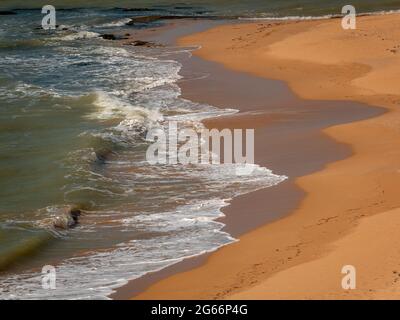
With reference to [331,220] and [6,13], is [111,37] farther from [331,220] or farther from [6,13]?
[331,220]

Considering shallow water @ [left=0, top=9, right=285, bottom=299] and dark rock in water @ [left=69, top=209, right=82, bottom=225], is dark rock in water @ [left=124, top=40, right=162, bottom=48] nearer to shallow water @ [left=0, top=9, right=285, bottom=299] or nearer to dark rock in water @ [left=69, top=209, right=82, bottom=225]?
shallow water @ [left=0, top=9, right=285, bottom=299]

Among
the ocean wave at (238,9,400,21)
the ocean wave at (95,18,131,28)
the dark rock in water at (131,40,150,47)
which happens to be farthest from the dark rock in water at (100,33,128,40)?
the ocean wave at (238,9,400,21)

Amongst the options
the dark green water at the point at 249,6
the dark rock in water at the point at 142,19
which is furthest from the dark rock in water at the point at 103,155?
the dark green water at the point at 249,6

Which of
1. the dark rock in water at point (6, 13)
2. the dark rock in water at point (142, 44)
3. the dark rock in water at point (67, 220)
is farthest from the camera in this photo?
the dark rock in water at point (6, 13)

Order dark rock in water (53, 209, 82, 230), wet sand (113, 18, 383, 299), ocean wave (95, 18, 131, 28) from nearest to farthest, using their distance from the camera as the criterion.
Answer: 1. wet sand (113, 18, 383, 299)
2. dark rock in water (53, 209, 82, 230)
3. ocean wave (95, 18, 131, 28)

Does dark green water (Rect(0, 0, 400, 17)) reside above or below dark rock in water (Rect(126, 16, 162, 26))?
above

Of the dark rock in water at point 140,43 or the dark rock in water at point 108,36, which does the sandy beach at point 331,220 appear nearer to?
the dark rock in water at point 140,43

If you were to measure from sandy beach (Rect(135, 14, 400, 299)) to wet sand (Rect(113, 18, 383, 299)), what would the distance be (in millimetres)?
32

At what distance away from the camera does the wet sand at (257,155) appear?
9508 millimetres

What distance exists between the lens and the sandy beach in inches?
349

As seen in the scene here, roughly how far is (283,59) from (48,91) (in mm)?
6506

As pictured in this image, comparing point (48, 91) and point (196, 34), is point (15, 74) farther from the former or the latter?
point (196, 34)

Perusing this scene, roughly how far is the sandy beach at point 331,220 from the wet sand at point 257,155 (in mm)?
32

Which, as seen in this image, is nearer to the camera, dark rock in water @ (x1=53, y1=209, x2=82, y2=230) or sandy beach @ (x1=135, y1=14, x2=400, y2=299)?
sandy beach @ (x1=135, y1=14, x2=400, y2=299)
